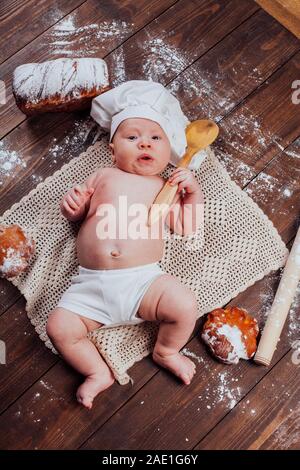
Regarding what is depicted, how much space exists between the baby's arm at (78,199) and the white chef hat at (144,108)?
0.38 ft

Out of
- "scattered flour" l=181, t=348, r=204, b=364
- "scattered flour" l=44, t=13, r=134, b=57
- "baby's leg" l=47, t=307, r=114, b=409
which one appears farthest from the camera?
"scattered flour" l=44, t=13, r=134, b=57

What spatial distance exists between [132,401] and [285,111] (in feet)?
2.52

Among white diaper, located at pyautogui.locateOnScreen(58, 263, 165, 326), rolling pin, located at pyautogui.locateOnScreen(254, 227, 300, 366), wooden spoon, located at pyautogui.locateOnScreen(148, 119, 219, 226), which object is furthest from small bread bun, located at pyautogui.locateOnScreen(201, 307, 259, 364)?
wooden spoon, located at pyautogui.locateOnScreen(148, 119, 219, 226)

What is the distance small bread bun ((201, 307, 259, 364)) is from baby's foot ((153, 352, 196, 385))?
63 millimetres

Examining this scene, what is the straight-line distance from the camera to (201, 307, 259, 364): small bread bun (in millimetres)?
1184

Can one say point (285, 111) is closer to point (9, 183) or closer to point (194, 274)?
point (194, 274)

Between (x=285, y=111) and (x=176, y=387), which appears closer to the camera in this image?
(x=176, y=387)

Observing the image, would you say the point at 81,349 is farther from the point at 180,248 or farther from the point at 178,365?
the point at 180,248

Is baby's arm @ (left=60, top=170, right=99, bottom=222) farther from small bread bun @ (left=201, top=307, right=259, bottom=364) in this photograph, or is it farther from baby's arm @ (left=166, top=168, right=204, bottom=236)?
small bread bun @ (left=201, top=307, right=259, bottom=364)

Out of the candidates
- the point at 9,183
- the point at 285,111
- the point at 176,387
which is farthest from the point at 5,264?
the point at 285,111

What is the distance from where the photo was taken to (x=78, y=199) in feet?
3.89

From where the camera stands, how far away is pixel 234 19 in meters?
1.40

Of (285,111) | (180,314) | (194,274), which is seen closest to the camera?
(180,314)

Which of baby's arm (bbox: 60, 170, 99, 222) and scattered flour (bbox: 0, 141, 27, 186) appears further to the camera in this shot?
scattered flour (bbox: 0, 141, 27, 186)
